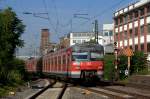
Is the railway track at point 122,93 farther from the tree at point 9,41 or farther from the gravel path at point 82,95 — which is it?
the tree at point 9,41

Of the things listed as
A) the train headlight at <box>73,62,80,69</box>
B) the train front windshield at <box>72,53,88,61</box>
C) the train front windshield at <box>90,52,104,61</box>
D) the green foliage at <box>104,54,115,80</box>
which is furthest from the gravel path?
the green foliage at <box>104,54,115,80</box>

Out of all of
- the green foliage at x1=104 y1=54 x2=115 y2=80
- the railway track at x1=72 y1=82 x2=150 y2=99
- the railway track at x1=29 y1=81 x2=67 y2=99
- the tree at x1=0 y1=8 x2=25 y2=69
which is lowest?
the railway track at x1=29 y1=81 x2=67 y2=99

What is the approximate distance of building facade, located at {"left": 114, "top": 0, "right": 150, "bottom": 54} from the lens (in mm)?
76500

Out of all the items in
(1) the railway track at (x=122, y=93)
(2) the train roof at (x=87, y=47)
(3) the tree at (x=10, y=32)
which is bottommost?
(1) the railway track at (x=122, y=93)

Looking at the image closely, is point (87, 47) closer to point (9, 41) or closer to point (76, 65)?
point (76, 65)

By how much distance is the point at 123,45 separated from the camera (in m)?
88.1

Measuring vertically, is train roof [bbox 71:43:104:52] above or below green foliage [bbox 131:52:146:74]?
above

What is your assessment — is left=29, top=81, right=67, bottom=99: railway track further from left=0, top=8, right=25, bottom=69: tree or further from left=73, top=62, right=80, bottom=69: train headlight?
left=0, top=8, right=25, bottom=69: tree

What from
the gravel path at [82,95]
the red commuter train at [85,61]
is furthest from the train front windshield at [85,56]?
the gravel path at [82,95]

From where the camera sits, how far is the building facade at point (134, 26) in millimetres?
76500

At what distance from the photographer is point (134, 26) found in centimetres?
8281

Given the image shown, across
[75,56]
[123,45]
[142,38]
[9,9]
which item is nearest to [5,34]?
[9,9]

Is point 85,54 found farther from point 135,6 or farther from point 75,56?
point 135,6

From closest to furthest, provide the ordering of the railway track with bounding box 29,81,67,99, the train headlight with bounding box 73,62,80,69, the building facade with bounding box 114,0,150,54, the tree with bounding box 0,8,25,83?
the railway track with bounding box 29,81,67,99 < the train headlight with bounding box 73,62,80,69 < the tree with bounding box 0,8,25,83 < the building facade with bounding box 114,0,150,54
